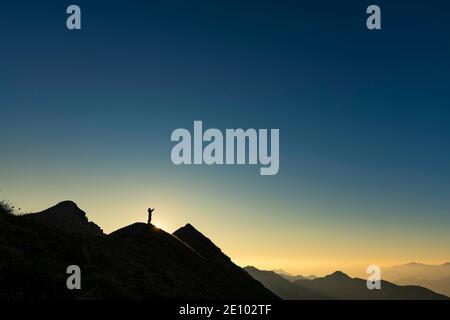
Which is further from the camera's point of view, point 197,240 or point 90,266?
point 197,240

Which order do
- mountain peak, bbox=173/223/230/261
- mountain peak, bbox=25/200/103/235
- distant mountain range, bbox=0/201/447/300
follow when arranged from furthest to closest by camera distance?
1. mountain peak, bbox=25/200/103/235
2. mountain peak, bbox=173/223/230/261
3. distant mountain range, bbox=0/201/447/300

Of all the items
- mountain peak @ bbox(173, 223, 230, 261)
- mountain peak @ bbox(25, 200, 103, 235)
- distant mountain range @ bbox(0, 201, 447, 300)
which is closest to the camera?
distant mountain range @ bbox(0, 201, 447, 300)

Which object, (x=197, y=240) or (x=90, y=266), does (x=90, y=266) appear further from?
(x=197, y=240)

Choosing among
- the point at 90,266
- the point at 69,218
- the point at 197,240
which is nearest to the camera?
the point at 90,266

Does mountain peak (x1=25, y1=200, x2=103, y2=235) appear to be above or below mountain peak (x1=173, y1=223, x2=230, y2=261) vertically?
above

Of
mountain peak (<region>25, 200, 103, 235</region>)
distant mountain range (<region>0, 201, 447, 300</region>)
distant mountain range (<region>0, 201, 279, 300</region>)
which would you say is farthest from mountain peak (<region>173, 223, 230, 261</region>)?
distant mountain range (<region>0, 201, 279, 300</region>)

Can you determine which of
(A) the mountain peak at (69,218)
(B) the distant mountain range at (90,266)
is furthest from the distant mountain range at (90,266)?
(A) the mountain peak at (69,218)

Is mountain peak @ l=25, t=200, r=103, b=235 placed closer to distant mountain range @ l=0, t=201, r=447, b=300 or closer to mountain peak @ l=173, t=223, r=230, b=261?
mountain peak @ l=173, t=223, r=230, b=261

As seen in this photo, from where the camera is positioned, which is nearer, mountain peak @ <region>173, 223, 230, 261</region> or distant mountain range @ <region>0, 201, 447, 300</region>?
distant mountain range @ <region>0, 201, 447, 300</region>

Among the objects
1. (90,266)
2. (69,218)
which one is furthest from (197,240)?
(90,266)

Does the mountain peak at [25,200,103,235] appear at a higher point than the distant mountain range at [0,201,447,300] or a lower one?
higher
